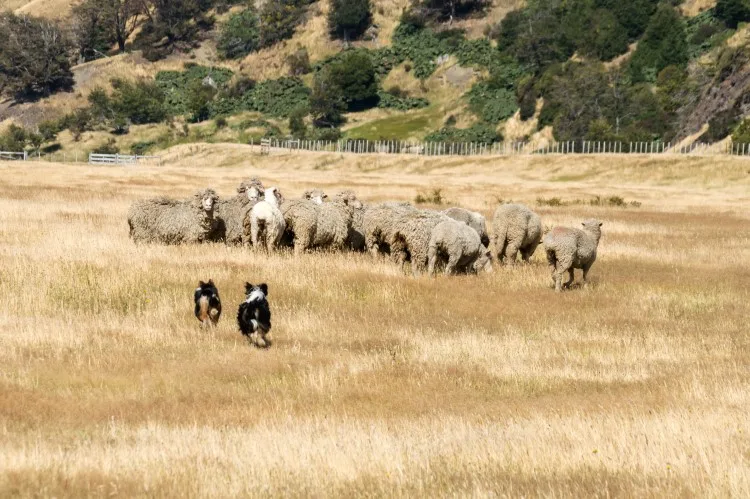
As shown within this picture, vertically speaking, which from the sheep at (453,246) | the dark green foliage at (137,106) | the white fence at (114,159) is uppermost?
the dark green foliage at (137,106)

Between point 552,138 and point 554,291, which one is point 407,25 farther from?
point 554,291

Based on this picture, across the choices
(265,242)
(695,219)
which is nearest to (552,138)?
(695,219)

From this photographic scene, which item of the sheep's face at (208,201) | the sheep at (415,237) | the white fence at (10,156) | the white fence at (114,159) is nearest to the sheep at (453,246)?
the sheep at (415,237)

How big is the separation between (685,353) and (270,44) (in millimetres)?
192639

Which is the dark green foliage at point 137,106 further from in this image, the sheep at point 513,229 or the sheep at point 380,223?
the sheep at point 513,229

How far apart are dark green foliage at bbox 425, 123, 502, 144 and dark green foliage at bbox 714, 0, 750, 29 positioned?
38.0m

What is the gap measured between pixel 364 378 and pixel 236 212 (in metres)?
14.2

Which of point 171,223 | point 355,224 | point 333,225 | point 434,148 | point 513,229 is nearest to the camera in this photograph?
point 513,229

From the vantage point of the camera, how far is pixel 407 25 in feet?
624

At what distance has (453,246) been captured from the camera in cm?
2106

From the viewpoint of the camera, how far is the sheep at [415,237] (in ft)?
70.3

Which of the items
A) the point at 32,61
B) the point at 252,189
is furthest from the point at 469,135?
the point at 252,189

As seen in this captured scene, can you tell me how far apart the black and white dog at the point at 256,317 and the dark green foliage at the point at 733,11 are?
134905 millimetres

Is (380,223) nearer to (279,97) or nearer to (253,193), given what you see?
(253,193)
